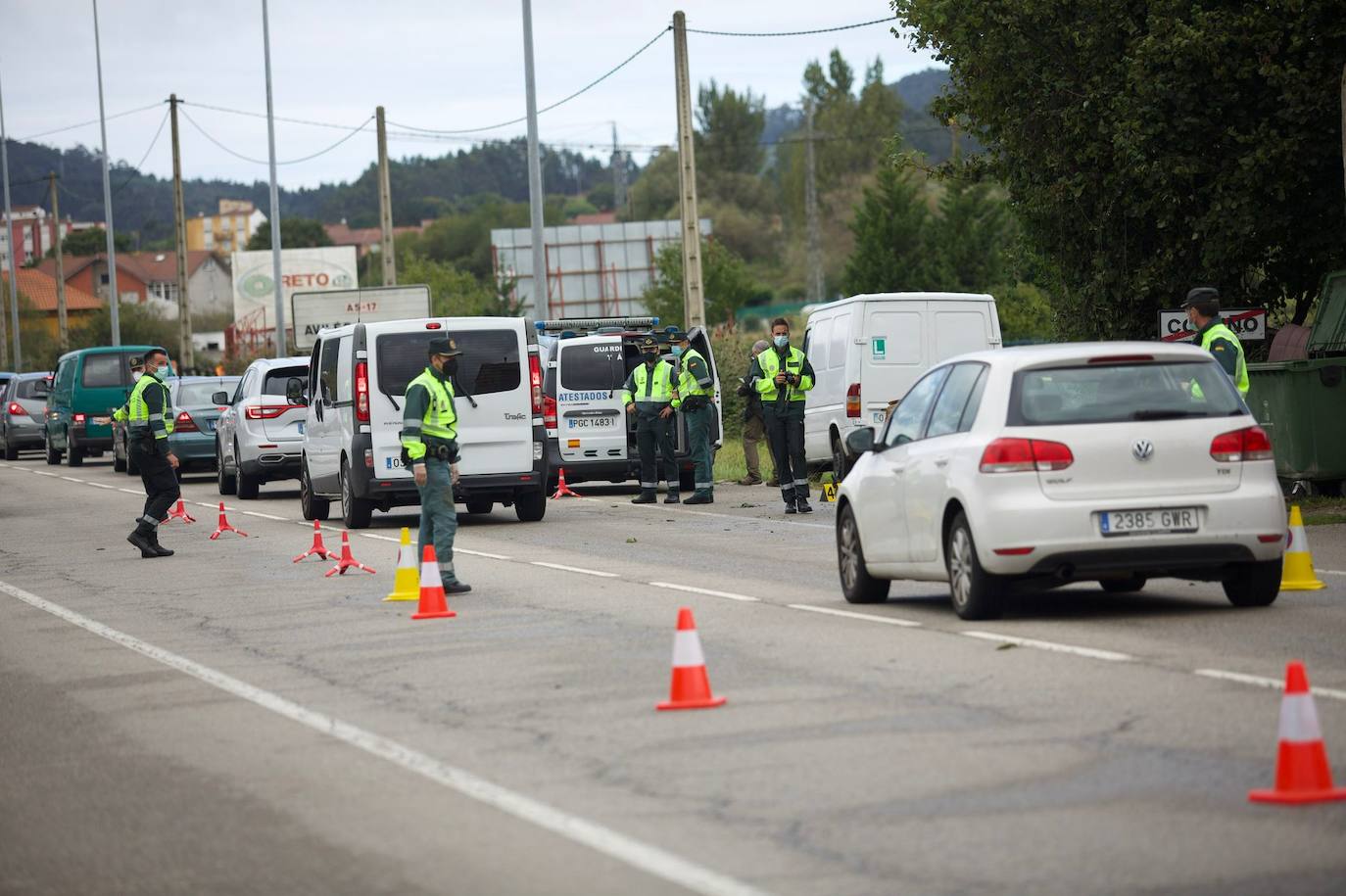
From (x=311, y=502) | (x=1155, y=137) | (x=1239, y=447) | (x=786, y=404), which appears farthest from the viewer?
(x=311, y=502)

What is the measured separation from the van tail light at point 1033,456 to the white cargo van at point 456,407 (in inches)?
422

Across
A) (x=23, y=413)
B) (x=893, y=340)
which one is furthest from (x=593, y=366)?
(x=23, y=413)

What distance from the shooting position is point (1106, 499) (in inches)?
454

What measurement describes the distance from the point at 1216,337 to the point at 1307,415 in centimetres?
493

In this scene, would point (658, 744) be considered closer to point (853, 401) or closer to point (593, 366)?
point (853, 401)

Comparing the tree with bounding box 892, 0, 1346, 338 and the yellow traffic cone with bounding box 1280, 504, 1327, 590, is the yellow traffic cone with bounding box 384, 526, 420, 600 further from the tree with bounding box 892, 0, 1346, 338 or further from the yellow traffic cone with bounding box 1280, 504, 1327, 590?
the tree with bounding box 892, 0, 1346, 338

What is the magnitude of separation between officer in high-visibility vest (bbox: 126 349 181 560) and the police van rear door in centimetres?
727

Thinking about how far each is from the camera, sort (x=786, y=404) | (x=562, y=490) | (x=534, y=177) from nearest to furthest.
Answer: (x=786, y=404)
(x=562, y=490)
(x=534, y=177)

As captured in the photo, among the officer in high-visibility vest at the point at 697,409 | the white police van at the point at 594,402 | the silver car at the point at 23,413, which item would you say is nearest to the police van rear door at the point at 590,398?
the white police van at the point at 594,402

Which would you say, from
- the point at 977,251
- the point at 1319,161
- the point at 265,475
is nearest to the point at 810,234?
the point at 977,251

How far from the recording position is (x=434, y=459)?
15266 mm

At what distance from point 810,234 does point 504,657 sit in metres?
83.8

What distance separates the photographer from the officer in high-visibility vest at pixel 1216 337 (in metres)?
15.1

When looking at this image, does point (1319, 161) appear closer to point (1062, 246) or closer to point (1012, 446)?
point (1062, 246)
